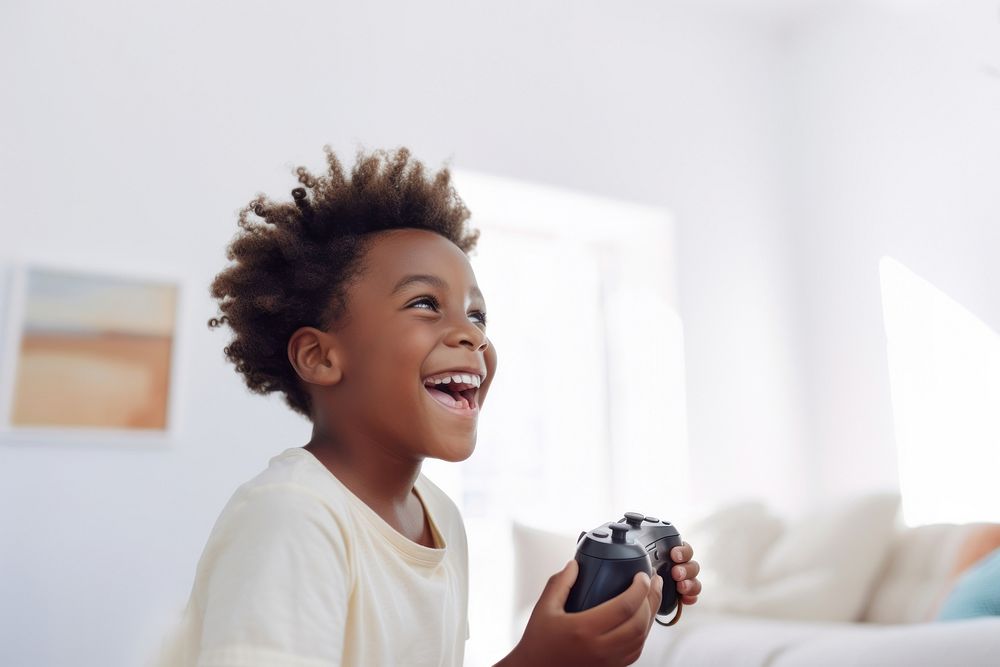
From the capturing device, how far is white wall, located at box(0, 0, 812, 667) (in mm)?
2021

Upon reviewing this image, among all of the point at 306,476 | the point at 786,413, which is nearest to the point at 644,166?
the point at 786,413

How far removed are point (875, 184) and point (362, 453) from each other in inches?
106

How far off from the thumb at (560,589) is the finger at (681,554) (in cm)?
13

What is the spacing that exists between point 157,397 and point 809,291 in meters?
2.37

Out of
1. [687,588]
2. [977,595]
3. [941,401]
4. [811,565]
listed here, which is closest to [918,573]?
[811,565]

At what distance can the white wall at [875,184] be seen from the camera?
108 inches

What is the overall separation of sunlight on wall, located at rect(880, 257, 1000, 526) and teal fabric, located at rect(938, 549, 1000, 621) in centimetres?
126

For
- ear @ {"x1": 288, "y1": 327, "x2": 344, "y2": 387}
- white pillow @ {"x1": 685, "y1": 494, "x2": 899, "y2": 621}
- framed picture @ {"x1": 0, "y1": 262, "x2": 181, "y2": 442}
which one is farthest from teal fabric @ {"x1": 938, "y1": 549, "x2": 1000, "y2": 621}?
framed picture @ {"x1": 0, "y1": 262, "x2": 181, "y2": 442}

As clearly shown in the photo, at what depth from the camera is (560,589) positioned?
2.54 feet

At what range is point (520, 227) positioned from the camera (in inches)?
122

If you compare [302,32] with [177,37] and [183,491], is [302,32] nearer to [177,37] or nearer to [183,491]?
[177,37]

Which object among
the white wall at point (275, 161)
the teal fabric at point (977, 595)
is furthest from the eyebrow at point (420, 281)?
the white wall at point (275, 161)

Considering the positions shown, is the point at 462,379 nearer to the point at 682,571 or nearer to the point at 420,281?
the point at 420,281

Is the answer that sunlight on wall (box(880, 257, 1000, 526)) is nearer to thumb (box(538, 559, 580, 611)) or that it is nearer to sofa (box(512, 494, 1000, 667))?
sofa (box(512, 494, 1000, 667))
